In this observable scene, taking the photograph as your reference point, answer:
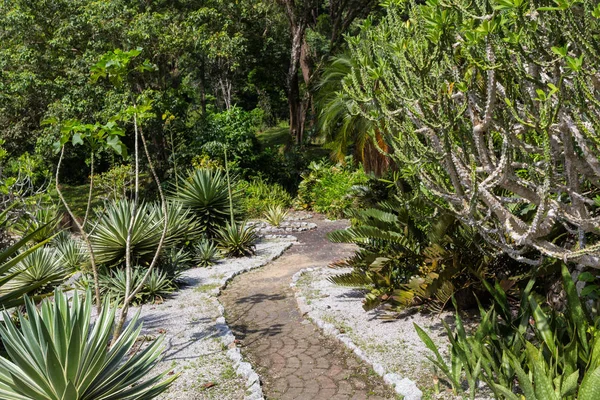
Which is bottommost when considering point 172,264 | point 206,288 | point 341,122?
point 206,288

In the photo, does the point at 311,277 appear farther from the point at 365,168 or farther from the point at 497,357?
the point at 365,168

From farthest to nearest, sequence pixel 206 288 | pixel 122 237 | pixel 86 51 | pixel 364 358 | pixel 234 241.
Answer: pixel 86 51, pixel 234 241, pixel 206 288, pixel 122 237, pixel 364 358

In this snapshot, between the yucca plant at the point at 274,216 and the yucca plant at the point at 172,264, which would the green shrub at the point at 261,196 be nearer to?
the yucca plant at the point at 274,216

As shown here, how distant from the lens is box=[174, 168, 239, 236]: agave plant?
1098 centimetres

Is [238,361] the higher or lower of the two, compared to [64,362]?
lower

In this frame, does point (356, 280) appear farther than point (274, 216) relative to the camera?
No

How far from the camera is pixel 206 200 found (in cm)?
1105

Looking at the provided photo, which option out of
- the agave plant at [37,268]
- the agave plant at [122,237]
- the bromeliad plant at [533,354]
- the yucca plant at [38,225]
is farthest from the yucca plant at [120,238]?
the bromeliad plant at [533,354]

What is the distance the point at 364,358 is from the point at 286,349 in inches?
37.6

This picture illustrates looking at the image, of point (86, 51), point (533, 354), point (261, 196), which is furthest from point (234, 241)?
point (86, 51)

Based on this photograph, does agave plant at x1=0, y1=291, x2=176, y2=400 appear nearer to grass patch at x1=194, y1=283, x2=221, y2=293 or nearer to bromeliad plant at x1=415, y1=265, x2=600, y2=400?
bromeliad plant at x1=415, y1=265, x2=600, y2=400

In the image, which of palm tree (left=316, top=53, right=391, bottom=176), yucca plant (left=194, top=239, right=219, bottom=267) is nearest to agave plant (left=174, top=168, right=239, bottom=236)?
yucca plant (left=194, top=239, right=219, bottom=267)

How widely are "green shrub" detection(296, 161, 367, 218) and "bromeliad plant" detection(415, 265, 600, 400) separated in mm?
10292

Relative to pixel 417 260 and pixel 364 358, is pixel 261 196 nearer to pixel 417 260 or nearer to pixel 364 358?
pixel 417 260
